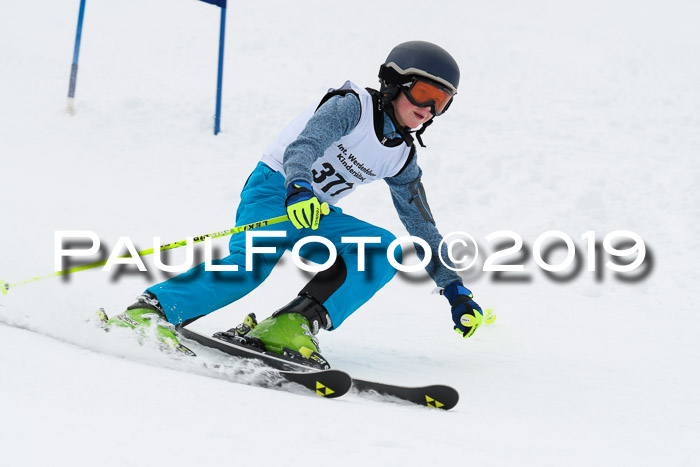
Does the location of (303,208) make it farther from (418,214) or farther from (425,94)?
(418,214)

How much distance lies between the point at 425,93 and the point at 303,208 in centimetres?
92

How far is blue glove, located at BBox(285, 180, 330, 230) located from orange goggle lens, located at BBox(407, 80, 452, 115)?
78 centimetres

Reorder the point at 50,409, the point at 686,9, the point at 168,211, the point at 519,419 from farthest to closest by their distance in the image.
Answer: the point at 686,9
the point at 168,211
the point at 519,419
the point at 50,409

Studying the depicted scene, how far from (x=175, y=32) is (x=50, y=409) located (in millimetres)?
12276

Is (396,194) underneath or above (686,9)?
underneath

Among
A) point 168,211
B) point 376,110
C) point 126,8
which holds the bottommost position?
point 168,211

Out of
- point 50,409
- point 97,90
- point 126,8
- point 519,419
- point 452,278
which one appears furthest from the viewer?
point 126,8

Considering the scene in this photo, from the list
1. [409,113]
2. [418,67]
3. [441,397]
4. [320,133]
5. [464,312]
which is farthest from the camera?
[464,312]

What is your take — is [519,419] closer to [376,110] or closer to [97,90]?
[376,110]

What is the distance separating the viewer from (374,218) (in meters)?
6.75

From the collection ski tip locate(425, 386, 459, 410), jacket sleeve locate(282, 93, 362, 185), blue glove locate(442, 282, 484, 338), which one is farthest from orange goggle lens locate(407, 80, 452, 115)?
ski tip locate(425, 386, 459, 410)

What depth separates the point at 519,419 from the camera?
2738mm

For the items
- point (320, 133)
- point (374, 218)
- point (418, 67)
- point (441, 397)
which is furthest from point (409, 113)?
point (374, 218)

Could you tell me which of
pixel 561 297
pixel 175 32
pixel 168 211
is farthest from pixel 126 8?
pixel 561 297
